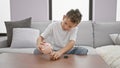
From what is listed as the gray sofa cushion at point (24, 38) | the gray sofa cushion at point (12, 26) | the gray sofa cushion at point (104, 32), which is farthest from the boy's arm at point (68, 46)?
the gray sofa cushion at point (12, 26)

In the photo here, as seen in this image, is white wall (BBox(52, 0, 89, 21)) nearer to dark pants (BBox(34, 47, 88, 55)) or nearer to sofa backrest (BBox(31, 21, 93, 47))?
sofa backrest (BBox(31, 21, 93, 47))

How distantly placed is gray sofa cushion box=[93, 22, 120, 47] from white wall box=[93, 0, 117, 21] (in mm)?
892

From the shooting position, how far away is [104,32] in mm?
2846

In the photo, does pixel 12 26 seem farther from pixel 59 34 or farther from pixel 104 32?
pixel 104 32

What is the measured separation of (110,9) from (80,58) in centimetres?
242

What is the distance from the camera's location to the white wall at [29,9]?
383 cm

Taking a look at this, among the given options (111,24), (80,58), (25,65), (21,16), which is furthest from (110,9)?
(25,65)

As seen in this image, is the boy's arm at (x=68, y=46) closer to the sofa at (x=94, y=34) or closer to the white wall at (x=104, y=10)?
the sofa at (x=94, y=34)

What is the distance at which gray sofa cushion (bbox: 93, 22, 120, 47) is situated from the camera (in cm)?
280

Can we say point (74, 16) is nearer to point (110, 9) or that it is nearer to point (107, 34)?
point (107, 34)

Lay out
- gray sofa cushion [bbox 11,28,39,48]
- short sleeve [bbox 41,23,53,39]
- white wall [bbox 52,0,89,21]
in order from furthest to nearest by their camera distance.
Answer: white wall [bbox 52,0,89,21], gray sofa cushion [bbox 11,28,39,48], short sleeve [bbox 41,23,53,39]

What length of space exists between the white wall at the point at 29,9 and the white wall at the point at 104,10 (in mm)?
971

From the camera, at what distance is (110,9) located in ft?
12.4

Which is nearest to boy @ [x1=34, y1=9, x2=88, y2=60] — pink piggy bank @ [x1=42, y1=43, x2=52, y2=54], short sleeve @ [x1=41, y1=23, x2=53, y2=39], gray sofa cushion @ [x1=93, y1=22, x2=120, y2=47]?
short sleeve @ [x1=41, y1=23, x2=53, y2=39]
